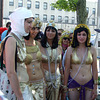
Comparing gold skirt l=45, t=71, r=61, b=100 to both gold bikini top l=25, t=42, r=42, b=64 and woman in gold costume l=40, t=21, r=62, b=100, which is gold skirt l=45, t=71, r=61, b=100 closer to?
woman in gold costume l=40, t=21, r=62, b=100

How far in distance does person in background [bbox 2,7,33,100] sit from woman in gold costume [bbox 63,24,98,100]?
1.50 meters

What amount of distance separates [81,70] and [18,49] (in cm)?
177

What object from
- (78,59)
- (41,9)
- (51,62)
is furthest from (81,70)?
(41,9)

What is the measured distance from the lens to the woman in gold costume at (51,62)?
3.94 meters

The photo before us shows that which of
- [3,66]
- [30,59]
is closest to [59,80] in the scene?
[30,59]

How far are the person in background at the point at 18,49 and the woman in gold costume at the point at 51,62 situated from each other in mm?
1302

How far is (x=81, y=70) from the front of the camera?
3.93 metres

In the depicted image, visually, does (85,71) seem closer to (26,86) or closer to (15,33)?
(26,86)

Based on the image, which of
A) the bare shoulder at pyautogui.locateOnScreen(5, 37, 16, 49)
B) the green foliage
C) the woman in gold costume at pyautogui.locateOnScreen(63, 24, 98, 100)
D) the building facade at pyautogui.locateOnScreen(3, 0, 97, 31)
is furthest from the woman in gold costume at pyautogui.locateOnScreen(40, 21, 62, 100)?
the building facade at pyautogui.locateOnScreen(3, 0, 97, 31)

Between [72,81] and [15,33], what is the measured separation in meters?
1.86

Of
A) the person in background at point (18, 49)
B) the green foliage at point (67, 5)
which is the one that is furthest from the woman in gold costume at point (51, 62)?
the green foliage at point (67, 5)

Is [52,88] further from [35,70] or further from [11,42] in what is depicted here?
[11,42]

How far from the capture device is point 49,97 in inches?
156

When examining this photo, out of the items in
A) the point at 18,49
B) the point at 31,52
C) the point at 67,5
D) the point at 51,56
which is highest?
the point at 67,5
